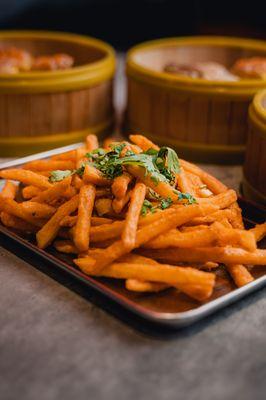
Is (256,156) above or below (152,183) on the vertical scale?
below

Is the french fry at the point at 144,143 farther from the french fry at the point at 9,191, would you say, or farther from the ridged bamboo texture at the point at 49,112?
the ridged bamboo texture at the point at 49,112

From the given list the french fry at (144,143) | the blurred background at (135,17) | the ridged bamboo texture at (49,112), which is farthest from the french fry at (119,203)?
the blurred background at (135,17)

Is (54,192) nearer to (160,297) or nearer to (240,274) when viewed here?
(160,297)

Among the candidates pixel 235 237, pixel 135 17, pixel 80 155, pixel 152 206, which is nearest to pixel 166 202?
pixel 152 206

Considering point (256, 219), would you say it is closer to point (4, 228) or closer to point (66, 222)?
point (66, 222)

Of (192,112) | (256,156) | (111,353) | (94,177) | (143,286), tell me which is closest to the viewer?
(111,353)

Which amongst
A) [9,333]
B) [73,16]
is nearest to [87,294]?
[9,333]


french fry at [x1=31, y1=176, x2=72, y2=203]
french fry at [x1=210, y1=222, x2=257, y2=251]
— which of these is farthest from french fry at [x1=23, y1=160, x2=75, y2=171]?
french fry at [x1=210, y1=222, x2=257, y2=251]
